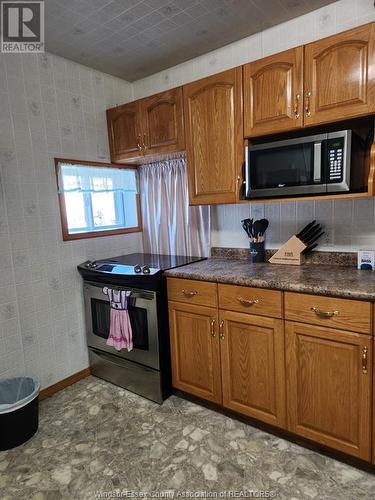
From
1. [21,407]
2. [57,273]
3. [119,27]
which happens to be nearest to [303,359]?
[21,407]

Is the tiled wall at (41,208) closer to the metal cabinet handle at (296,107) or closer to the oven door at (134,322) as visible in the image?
the oven door at (134,322)

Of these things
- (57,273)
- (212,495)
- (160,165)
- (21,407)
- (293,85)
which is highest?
(293,85)

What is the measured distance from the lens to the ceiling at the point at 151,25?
1801 millimetres

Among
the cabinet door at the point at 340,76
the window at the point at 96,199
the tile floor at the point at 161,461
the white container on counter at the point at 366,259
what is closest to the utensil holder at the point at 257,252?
the white container on counter at the point at 366,259

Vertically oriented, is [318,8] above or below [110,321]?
above

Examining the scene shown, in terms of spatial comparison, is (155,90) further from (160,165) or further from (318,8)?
(318,8)

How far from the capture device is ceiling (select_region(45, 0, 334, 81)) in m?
1.80

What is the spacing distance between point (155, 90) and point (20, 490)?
2870 mm

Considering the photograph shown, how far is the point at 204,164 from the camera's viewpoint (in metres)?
2.13

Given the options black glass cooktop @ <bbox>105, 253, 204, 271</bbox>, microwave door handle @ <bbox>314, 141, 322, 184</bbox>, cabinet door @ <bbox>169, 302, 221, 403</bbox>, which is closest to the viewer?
microwave door handle @ <bbox>314, 141, 322, 184</bbox>

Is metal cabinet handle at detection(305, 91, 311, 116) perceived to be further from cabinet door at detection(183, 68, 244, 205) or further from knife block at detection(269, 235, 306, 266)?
knife block at detection(269, 235, 306, 266)

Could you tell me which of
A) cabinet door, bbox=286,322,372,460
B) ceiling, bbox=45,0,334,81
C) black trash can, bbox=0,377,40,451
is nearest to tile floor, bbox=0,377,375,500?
black trash can, bbox=0,377,40,451

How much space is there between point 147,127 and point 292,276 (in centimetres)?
154

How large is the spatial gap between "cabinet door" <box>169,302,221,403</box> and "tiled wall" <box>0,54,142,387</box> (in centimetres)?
91
